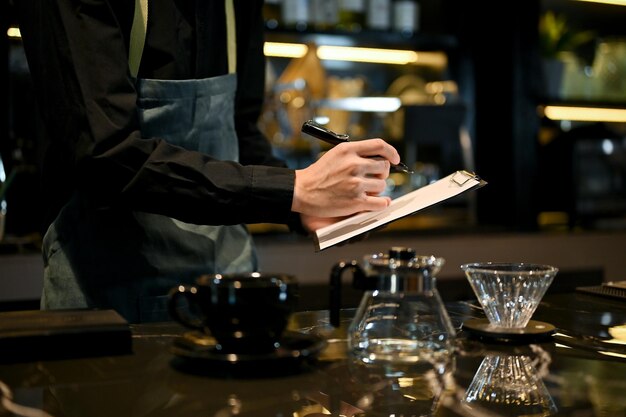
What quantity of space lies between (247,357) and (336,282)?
0.52 feet

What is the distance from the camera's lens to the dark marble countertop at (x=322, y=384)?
0.73 meters

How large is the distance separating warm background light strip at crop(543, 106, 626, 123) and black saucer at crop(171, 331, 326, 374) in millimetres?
3251

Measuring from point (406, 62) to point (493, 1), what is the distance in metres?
0.46

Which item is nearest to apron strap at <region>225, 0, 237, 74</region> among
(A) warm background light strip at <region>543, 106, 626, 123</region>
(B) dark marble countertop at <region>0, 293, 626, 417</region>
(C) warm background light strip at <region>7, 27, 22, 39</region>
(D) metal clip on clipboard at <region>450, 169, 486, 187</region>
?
(D) metal clip on clipboard at <region>450, 169, 486, 187</region>

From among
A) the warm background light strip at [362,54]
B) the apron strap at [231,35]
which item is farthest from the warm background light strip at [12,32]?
the apron strap at [231,35]

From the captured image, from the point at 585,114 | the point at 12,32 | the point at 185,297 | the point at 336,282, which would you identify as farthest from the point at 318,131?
the point at 585,114

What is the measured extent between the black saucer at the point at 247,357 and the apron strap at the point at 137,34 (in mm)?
683

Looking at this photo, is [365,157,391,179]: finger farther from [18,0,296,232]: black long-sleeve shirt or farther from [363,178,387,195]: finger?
[18,0,296,232]: black long-sleeve shirt

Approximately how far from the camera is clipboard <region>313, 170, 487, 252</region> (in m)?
1.12

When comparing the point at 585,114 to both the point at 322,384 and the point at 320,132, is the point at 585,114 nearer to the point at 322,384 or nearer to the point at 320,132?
the point at 320,132

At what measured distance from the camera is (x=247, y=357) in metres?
0.84

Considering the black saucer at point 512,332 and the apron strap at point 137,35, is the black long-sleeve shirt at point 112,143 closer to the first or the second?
the apron strap at point 137,35

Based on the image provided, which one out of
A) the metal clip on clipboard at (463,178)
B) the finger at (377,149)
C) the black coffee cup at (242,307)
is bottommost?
the black coffee cup at (242,307)

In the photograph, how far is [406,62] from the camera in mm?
3887
